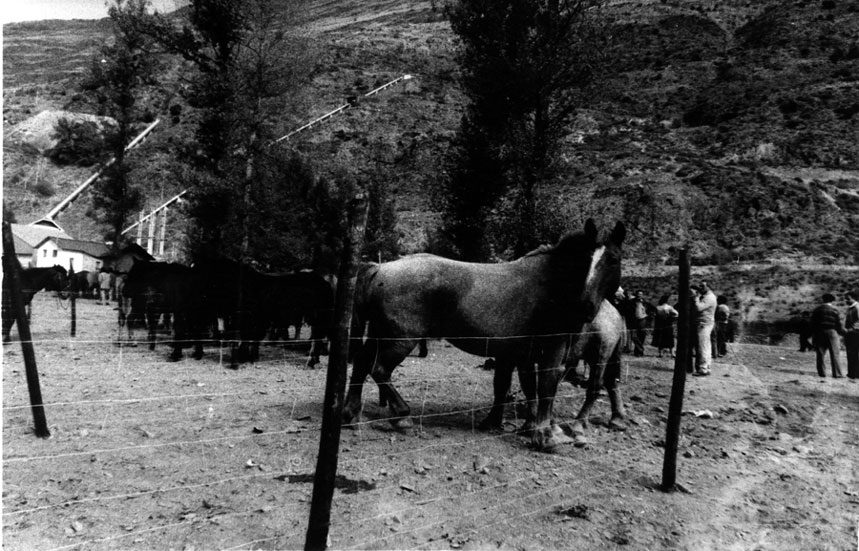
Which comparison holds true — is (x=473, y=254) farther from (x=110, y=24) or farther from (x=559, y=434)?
(x=110, y=24)

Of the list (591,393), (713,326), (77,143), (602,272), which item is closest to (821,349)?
(713,326)

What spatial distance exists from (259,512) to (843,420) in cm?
931

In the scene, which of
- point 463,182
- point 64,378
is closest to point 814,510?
point 64,378

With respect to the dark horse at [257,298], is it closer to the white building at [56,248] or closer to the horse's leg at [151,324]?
the horse's leg at [151,324]

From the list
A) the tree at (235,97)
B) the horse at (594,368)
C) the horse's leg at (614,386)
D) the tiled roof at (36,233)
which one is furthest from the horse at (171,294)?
the tiled roof at (36,233)

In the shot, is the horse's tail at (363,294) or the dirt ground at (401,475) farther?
the horse's tail at (363,294)

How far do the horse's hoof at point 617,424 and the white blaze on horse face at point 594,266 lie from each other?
8.28ft

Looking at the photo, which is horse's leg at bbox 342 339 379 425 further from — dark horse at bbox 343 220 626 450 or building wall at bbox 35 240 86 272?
building wall at bbox 35 240 86 272

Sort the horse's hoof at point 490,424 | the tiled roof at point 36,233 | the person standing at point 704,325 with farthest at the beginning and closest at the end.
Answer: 1. the tiled roof at point 36,233
2. the person standing at point 704,325
3. the horse's hoof at point 490,424

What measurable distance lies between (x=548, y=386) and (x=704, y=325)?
7.80 metres

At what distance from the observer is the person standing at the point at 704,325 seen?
1284 centimetres

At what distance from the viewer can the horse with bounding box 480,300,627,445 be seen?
7438 mm

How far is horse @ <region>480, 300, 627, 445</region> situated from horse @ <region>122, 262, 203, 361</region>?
690 cm

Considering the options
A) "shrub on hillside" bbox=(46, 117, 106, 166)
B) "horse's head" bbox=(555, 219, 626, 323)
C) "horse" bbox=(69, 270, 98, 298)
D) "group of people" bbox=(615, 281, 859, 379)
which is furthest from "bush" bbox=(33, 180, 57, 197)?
"horse's head" bbox=(555, 219, 626, 323)
